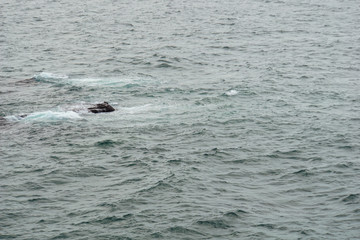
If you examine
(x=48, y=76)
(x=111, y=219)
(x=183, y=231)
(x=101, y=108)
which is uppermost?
(x=48, y=76)

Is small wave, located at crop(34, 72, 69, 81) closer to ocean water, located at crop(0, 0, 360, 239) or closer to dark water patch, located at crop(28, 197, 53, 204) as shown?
ocean water, located at crop(0, 0, 360, 239)

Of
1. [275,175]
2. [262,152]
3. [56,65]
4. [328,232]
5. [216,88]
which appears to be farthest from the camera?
[56,65]

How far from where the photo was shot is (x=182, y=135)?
40188 mm

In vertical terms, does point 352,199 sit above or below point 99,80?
below

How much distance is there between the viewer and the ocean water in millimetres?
29562

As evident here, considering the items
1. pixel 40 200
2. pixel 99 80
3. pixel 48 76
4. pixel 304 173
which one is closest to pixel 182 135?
pixel 304 173

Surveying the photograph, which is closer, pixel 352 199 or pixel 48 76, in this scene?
pixel 352 199

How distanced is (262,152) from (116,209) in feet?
Result: 37.5

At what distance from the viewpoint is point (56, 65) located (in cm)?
6000

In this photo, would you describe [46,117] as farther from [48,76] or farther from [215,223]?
[215,223]

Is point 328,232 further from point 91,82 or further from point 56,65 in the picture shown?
point 56,65

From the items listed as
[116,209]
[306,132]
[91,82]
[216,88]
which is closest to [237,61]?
[216,88]

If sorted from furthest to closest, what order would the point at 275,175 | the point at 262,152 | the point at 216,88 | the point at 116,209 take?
the point at 216,88, the point at 262,152, the point at 275,175, the point at 116,209

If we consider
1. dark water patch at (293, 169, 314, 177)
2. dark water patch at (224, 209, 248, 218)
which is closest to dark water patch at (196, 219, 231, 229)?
dark water patch at (224, 209, 248, 218)
